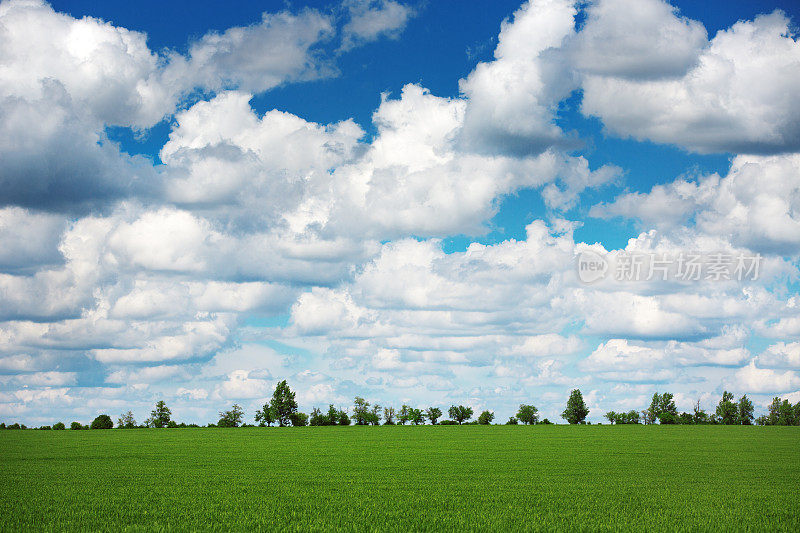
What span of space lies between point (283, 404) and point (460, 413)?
44.4 m

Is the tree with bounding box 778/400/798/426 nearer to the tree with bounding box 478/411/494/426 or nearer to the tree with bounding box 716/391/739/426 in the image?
the tree with bounding box 716/391/739/426

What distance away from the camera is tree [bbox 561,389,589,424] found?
16762 cm

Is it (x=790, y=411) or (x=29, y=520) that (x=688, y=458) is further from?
(x=790, y=411)

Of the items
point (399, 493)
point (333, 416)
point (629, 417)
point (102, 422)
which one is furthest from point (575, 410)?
point (399, 493)

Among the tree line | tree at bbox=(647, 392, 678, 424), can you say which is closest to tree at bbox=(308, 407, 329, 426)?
the tree line

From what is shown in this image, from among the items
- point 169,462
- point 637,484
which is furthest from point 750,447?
point 169,462

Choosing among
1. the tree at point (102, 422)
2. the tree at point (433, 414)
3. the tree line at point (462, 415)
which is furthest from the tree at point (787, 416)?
the tree at point (102, 422)

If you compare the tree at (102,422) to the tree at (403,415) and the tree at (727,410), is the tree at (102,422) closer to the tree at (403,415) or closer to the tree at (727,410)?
the tree at (403,415)

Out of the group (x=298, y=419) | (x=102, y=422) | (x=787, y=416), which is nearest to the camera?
(x=102, y=422)

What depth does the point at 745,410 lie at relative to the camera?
160 meters

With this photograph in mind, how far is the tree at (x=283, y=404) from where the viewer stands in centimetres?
14688

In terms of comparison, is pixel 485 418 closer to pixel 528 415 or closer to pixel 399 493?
pixel 528 415

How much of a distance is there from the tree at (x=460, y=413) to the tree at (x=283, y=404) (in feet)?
130

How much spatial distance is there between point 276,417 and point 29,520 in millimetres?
128570
